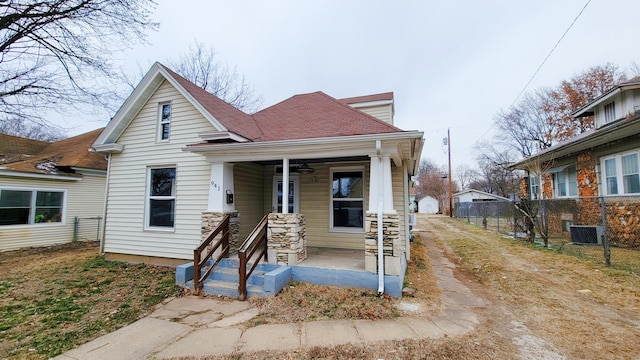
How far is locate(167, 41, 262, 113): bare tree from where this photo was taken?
57.9ft

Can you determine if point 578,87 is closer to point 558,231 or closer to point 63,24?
point 558,231

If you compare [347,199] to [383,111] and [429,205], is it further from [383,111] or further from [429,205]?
[429,205]

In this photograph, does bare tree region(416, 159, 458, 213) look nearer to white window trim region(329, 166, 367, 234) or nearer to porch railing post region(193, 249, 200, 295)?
white window trim region(329, 166, 367, 234)

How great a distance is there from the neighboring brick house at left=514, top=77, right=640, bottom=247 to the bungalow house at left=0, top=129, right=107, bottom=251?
17.9 m

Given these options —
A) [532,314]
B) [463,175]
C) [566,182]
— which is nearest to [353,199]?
[532,314]

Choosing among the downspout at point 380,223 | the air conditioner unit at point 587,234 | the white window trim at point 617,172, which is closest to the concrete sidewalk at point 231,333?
the downspout at point 380,223

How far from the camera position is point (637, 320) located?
3.87 meters

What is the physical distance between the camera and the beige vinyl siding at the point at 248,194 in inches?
283

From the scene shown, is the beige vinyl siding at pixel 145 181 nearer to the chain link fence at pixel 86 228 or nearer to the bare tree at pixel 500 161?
the chain link fence at pixel 86 228

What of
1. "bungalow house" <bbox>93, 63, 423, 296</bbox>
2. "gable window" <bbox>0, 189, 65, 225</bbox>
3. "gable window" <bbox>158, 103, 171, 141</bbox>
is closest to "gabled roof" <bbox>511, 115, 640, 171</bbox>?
"bungalow house" <bbox>93, 63, 423, 296</bbox>

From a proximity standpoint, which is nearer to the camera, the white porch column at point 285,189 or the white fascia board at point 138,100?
the white porch column at point 285,189

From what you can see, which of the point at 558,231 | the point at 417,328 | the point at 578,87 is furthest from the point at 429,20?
the point at 578,87

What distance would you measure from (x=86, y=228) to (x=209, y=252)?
989cm

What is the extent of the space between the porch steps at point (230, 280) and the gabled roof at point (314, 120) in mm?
2946
